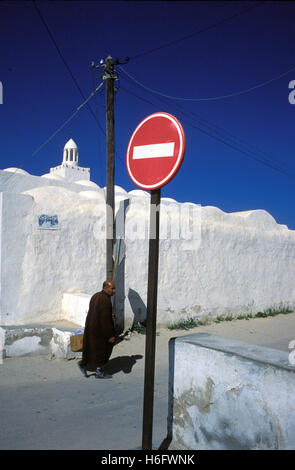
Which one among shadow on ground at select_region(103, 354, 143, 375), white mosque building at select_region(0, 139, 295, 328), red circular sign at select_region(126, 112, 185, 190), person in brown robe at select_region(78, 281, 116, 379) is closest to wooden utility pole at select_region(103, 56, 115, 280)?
white mosque building at select_region(0, 139, 295, 328)

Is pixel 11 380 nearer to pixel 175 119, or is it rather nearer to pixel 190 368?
pixel 190 368

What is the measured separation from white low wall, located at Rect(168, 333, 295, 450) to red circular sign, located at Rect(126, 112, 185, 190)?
1.29 m

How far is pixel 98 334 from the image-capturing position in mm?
5375

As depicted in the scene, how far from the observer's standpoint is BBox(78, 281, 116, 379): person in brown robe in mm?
5344

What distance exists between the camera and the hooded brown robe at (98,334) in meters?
5.34

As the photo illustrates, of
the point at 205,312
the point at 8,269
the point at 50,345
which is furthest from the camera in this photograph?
the point at 205,312

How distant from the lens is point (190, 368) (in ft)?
9.14

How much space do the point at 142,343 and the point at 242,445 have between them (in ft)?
16.9

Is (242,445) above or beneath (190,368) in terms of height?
beneath

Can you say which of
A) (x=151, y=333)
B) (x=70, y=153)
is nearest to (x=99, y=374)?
(x=151, y=333)

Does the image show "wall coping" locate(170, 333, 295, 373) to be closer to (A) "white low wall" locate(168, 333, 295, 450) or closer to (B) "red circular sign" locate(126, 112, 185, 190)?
(A) "white low wall" locate(168, 333, 295, 450)

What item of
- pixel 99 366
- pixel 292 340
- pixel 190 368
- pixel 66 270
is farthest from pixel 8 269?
pixel 292 340

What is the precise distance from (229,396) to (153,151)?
1.83 metres

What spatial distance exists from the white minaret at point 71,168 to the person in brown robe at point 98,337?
57.6 feet
